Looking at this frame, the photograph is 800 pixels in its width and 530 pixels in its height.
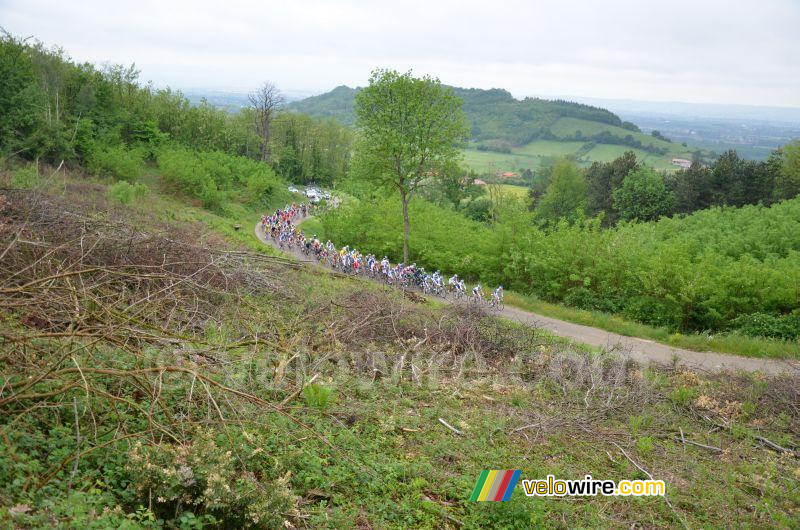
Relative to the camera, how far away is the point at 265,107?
57.3 meters

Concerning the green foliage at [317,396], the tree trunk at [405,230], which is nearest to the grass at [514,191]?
the tree trunk at [405,230]

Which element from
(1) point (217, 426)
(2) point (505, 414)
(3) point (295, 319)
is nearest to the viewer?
(1) point (217, 426)

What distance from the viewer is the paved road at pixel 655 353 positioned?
14.0m

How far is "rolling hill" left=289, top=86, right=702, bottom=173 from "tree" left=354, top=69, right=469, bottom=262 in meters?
77.2

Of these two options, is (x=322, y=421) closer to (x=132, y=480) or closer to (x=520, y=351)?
(x=132, y=480)

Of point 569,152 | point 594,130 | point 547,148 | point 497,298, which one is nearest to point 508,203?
point 497,298

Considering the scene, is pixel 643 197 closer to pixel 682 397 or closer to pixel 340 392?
pixel 682 397

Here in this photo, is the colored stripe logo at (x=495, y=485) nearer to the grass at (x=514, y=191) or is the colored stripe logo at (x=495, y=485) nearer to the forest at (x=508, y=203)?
the forest at (x=508, y=203)

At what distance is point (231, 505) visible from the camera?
4.31 metres

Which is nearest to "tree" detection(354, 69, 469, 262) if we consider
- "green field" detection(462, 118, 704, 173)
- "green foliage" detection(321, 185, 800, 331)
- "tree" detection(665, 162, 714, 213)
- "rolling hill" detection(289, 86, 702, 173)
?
"green foliage" detection(321, 185, 800, 331)

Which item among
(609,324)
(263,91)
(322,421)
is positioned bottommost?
(609,324)

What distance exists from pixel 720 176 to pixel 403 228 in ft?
109

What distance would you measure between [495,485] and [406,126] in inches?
822

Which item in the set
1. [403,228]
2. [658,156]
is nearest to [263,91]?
[403,228]
